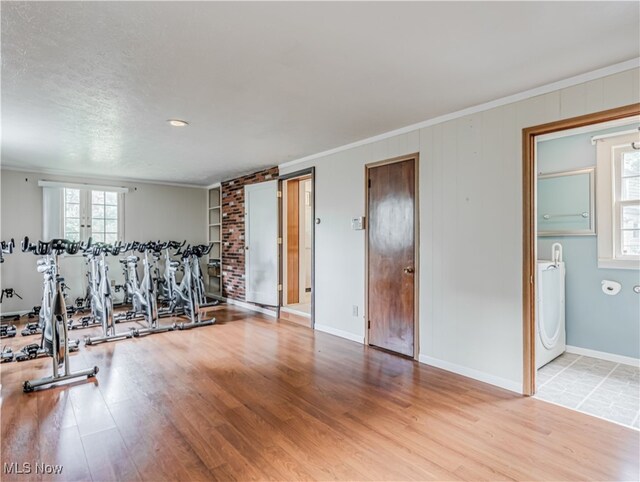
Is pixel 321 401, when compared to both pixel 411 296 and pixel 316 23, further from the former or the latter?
pixel 316 23

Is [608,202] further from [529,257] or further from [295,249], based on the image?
[295,249]

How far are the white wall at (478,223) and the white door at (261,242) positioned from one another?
220 centimetres

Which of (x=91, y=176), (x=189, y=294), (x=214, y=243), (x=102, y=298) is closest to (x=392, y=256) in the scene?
(x=189, y=294)

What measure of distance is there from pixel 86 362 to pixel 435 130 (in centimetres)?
419

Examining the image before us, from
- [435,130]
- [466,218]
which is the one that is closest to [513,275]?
[466,218]

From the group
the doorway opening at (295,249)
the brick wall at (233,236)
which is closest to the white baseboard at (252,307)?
the brick wall at (233,236)

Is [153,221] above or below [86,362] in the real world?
above

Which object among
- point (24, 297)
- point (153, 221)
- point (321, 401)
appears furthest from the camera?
point (153, 221)

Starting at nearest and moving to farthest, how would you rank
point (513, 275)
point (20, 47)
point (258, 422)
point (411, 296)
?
point (20, 47) < point (258, 422) < point (513, 275) < point (411, 296)

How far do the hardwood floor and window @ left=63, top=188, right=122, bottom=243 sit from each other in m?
3.20

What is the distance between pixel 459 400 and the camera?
104 inches

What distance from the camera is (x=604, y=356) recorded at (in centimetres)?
360

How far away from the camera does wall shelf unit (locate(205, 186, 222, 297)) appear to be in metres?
7.22

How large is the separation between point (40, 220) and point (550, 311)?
7.41 m
